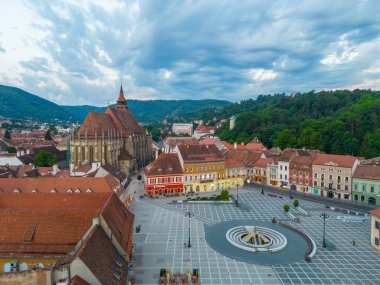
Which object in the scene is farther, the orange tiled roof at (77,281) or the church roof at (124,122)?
the church roof at (124,122)

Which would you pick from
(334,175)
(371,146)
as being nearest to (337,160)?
(334,175)

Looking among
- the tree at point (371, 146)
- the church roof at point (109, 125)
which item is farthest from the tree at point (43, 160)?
the tree at point (371, 146)

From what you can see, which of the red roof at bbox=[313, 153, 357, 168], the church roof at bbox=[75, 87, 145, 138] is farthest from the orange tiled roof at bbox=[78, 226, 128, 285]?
the church roof at bbox=[75, 87, 145, 138]

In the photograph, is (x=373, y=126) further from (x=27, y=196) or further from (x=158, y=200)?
(x=27, y=196)

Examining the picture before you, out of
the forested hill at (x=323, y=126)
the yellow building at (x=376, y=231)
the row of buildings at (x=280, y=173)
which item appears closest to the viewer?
the yellow building at (x=376, y=231)

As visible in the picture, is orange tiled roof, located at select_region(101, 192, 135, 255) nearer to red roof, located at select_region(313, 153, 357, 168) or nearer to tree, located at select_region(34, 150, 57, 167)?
red roof, located at select_region(313, 153, 357, 168)

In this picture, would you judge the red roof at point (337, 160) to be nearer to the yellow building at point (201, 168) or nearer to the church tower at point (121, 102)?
the yellow building at point (201, 168)

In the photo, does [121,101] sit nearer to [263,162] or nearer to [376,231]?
[263,162]
